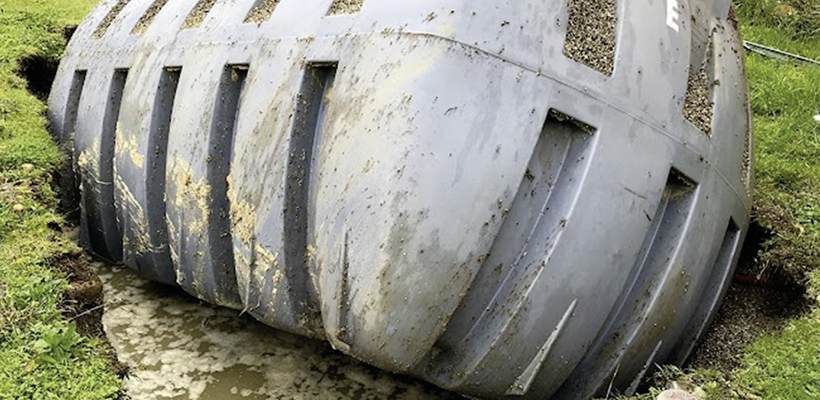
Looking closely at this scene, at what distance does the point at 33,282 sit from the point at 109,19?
6.88 ft

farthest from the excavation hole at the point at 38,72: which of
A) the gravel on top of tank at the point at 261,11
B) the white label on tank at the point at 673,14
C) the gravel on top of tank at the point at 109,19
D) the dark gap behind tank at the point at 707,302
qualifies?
the dark gap behind tank at the point at 707,302

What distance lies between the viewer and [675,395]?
236 centimetres

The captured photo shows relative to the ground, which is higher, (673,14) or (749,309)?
(673,14)

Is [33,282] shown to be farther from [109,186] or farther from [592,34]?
[592,34]

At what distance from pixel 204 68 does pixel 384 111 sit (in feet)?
3.65

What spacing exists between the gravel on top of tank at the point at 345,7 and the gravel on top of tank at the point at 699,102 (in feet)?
3.58

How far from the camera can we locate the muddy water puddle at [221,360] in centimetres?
329

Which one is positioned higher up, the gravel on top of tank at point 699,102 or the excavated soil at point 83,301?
the gravel on top of tank at point 699,102

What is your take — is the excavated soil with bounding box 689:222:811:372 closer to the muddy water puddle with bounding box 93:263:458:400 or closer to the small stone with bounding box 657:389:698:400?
the small stone with bounding box 657:389:698:400

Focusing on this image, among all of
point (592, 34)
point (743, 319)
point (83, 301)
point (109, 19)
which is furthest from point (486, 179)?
point (109, 19)

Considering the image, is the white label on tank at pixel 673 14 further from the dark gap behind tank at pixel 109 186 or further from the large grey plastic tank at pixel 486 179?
the dark gap behind tank at pixel 109 186

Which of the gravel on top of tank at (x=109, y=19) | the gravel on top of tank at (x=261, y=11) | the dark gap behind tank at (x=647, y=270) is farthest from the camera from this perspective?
the gravel on top of tank at (x=109, y=19)

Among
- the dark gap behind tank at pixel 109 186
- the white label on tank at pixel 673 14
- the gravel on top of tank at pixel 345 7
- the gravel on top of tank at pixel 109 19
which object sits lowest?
the dark gap behind tank at pixel 109 186

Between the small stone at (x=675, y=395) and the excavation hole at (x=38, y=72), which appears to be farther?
the excavation hole at (x=38, y=72)
